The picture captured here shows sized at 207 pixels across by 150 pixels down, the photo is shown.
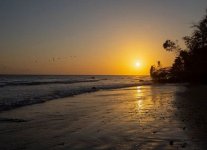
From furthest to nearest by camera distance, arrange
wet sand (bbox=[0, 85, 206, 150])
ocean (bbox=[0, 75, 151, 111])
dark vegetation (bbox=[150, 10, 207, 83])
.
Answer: dark vegetation (bbox=[150, 10, 207, 83]) < ocean (bbox=[0, 75, 151, 111]) < wet sand (bbox=[0, 85, 206, 150])

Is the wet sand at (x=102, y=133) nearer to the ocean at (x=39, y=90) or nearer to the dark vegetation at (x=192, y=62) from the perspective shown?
the ocean at (x=39, y=90)

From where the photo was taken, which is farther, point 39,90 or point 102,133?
point 39,90

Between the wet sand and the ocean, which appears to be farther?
the ocean

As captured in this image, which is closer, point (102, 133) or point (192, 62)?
point (102, 133)

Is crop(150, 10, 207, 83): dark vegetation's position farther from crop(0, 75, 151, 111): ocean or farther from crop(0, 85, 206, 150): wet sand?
crop(0, 85, 206, 150): wet sand

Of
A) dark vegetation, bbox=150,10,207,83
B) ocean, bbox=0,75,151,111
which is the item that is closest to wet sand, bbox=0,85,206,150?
ocean, bbox=0,75,151,111

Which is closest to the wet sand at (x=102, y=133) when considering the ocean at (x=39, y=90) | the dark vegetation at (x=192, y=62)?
the ocean at (x=39, y=90)

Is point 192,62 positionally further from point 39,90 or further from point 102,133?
point 102,133

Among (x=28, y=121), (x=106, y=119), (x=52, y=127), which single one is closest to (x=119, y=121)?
(x=106, y=119)

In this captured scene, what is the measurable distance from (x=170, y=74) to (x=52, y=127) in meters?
56.2

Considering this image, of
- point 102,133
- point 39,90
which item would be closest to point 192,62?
point 39,90

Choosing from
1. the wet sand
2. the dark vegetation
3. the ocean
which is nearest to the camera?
the wet sand

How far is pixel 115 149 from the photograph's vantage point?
8586 mm

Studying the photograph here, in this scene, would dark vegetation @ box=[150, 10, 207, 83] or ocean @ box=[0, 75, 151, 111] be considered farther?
dark vegetation @ box=[150, 10, 207, 83]
